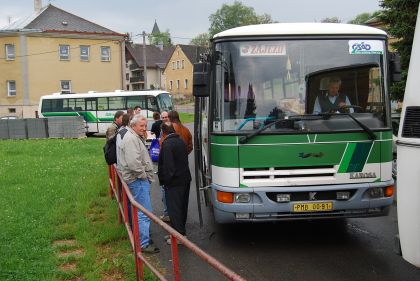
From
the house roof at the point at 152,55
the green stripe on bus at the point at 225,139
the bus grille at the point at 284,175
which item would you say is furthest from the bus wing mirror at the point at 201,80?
the house roof at the point at 152,55

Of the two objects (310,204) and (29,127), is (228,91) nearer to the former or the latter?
(310,204)

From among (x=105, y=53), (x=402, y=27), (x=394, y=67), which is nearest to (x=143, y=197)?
(x=394, y=67)

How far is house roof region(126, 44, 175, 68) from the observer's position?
309 ft

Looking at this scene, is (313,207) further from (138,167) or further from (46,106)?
(46,106)

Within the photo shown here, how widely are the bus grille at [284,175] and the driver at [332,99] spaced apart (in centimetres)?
80

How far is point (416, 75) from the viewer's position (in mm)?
4410

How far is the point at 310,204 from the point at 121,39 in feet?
157

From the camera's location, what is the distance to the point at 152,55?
97500 mm

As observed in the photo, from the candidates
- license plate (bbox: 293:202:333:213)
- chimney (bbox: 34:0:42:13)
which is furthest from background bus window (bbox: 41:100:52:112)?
license plate (bbox: 293:202:333:213)

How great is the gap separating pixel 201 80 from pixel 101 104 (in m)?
29.6

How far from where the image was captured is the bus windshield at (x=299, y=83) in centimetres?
660

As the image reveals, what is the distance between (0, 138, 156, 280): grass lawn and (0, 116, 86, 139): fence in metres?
16.9

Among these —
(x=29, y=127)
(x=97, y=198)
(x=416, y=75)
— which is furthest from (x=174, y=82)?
(x=416, y=75)

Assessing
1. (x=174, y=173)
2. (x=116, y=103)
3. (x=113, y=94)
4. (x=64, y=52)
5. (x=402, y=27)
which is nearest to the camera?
(x=174, y=173)
